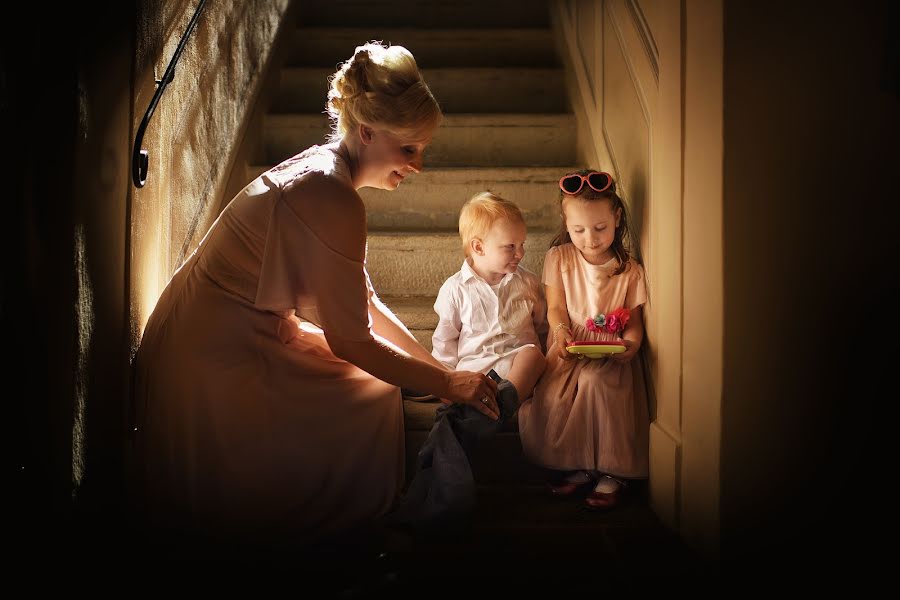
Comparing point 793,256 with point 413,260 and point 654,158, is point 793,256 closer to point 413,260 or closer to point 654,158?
point 654,158

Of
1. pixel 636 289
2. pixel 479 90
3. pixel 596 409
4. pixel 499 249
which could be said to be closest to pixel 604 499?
pixel 596 409

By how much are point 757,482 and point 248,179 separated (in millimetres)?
2538

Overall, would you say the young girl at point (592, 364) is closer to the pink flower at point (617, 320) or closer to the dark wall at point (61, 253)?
the pink flower at point (617, 320)

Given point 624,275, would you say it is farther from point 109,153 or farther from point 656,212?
point 109,153

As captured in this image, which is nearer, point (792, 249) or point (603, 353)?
point (792, 249)

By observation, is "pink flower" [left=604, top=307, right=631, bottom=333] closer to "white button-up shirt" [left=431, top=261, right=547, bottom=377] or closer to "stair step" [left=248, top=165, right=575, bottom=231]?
A: "white button-up shirt" [left=431, top=261, right=547, bottom=377]

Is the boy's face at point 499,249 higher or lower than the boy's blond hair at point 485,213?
→ lower

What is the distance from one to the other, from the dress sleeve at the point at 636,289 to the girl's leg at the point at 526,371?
1.13 ft

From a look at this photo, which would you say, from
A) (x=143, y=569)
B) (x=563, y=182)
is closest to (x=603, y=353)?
(x=563, y=182)

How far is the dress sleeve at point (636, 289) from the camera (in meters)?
2.75

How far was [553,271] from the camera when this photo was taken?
2.91m

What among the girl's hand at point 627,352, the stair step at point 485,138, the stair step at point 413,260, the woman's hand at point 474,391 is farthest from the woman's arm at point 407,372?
the stair step at point 485,138

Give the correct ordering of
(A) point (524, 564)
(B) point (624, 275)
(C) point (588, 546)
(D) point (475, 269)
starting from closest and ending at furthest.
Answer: (A) point (524, 564) → (C) point (588, 546) → (B) point (624, 275) → (D) point (475, 269)

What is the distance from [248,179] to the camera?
3.69m
